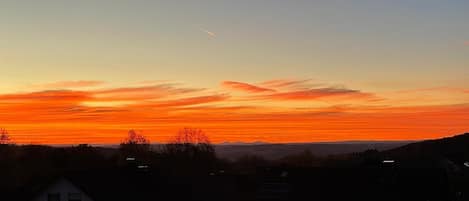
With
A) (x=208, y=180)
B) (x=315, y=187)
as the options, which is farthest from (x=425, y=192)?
(x=208, y=180)

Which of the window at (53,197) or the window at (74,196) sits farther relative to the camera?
the window at (53,197)

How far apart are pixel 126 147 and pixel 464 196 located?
75619mm

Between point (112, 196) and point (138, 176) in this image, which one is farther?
point (138, 176)

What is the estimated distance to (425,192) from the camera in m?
55.8

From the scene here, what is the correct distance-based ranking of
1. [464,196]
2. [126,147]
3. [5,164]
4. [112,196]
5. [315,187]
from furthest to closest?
[126,147], [5,164], [464,196], [315,187], [112,196]

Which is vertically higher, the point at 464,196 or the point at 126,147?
the point at 126,147

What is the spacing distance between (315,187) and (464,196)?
22.6m

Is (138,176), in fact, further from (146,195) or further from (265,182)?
(265,182)

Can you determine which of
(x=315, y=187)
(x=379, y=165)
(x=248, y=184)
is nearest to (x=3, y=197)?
(x=248, y=184)

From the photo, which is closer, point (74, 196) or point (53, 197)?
point (74, 196)

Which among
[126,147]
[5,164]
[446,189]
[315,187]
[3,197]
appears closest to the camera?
[315,187]

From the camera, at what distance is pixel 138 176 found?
182ft

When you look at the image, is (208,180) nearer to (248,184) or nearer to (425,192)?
(248,184)

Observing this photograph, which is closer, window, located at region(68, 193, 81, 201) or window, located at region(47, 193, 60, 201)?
window, located at region(68, 193, 81, 201)
